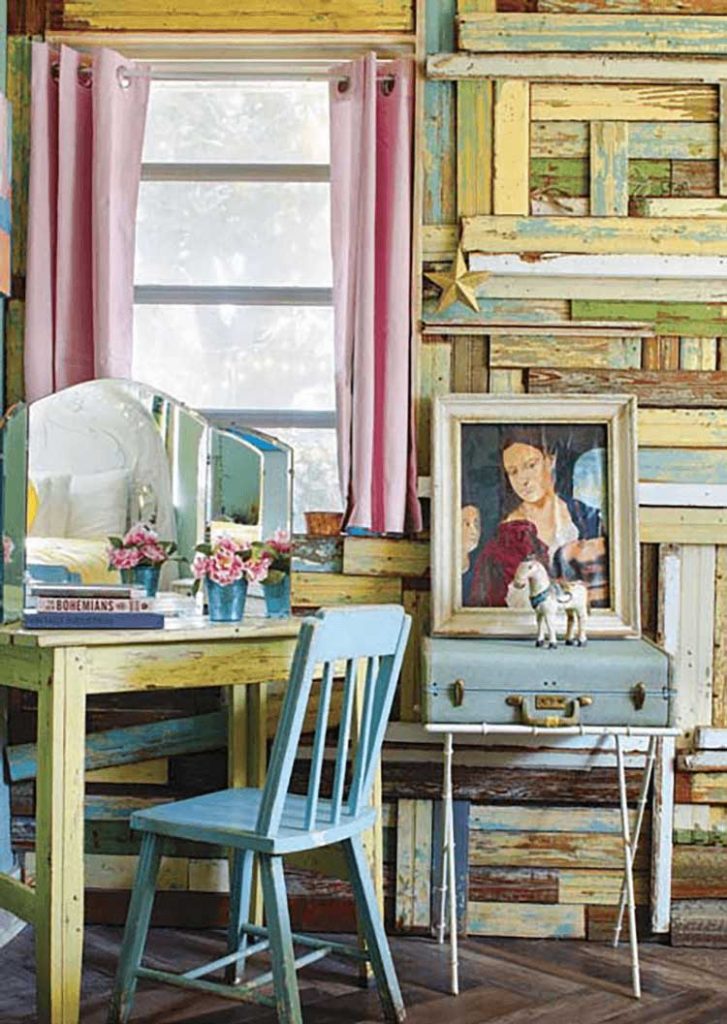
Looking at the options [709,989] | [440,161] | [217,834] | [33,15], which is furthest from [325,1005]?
[33,15]

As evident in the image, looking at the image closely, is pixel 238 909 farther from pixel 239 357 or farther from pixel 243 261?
pixel 243 261

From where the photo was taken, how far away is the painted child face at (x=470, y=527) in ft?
12.5

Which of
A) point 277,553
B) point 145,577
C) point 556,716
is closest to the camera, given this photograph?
point 556,716

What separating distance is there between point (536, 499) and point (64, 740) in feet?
5.11

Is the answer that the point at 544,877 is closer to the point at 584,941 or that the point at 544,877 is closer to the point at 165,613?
the point at 584,941

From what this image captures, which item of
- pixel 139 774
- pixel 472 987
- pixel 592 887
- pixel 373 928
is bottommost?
pixel 472 987

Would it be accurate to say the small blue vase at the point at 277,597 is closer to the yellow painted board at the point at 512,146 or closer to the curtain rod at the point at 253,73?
the yellow painted board at the point at 512,146

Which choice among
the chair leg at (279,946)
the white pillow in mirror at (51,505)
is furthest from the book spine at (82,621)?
the chair leg at (279,946)

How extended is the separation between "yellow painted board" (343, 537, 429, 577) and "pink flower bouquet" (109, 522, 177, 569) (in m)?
0.54

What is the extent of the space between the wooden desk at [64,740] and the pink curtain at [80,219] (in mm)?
1021

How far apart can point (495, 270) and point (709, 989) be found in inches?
75.4

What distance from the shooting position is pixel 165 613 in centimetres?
351

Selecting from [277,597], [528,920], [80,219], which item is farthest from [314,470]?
[528,920]

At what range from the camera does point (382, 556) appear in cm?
390
